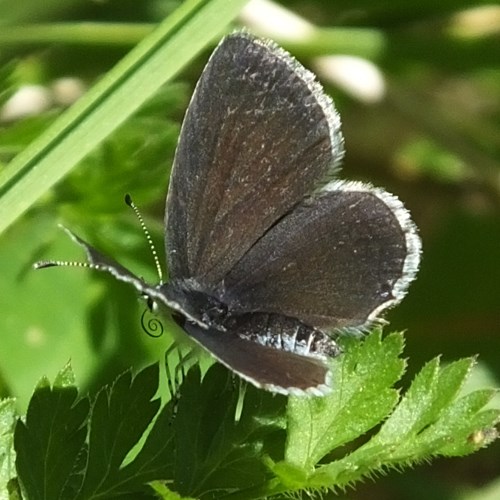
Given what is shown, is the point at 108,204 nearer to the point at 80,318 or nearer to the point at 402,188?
the point at 80,318

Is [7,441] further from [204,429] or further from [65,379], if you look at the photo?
[204,429]

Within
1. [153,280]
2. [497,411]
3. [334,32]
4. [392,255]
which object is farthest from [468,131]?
[497,411]

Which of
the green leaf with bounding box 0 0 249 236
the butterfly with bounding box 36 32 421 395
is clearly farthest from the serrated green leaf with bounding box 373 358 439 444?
the green leaf with bounding box 0 0 249 236

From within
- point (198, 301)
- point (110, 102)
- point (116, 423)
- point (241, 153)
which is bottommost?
point (116, 423)

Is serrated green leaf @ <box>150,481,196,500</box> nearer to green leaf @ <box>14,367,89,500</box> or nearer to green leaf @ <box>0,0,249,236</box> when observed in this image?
green leaf @ <box>14,367,89,500</box>

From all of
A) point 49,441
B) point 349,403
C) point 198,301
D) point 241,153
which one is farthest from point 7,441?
point 241,153

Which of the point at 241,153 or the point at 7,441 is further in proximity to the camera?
the point at 241,153
